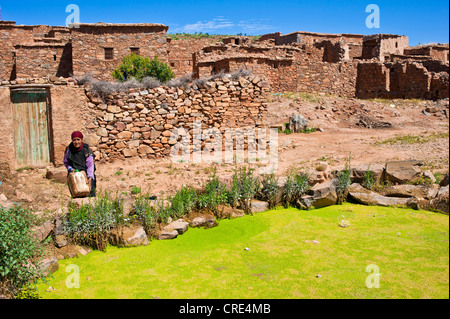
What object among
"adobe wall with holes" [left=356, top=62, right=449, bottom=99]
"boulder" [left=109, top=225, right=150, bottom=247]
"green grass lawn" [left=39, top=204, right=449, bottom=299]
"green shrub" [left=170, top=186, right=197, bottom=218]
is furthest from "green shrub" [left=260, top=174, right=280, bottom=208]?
"adobe wall with holes" [left=356, top=62, right=449, bottom=99]

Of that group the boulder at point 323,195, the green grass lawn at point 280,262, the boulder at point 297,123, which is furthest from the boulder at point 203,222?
the boulder at point 297,123

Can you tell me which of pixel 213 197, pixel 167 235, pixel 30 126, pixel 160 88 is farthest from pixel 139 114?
pixel 167 235

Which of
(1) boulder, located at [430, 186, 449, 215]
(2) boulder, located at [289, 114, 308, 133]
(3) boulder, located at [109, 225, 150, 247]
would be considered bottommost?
(3) boulder, located at [109, 225, 150, 247]

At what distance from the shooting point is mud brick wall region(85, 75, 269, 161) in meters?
11.0

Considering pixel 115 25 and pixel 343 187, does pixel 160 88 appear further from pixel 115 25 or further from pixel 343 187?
pixel 115 25

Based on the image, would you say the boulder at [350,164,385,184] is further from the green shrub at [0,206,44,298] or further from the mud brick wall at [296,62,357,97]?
the mud brick wall at [296,62,357,97]

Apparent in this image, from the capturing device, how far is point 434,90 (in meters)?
22.2

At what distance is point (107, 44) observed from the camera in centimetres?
2297

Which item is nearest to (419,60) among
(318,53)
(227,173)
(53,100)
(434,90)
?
(434,90)

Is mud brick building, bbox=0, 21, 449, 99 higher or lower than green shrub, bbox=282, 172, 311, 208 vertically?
higher

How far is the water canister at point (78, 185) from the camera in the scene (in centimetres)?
668

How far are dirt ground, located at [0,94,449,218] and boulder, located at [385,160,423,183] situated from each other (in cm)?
125

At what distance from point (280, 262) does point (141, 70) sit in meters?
17.2

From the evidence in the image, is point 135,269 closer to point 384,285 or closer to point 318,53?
point 384,285
